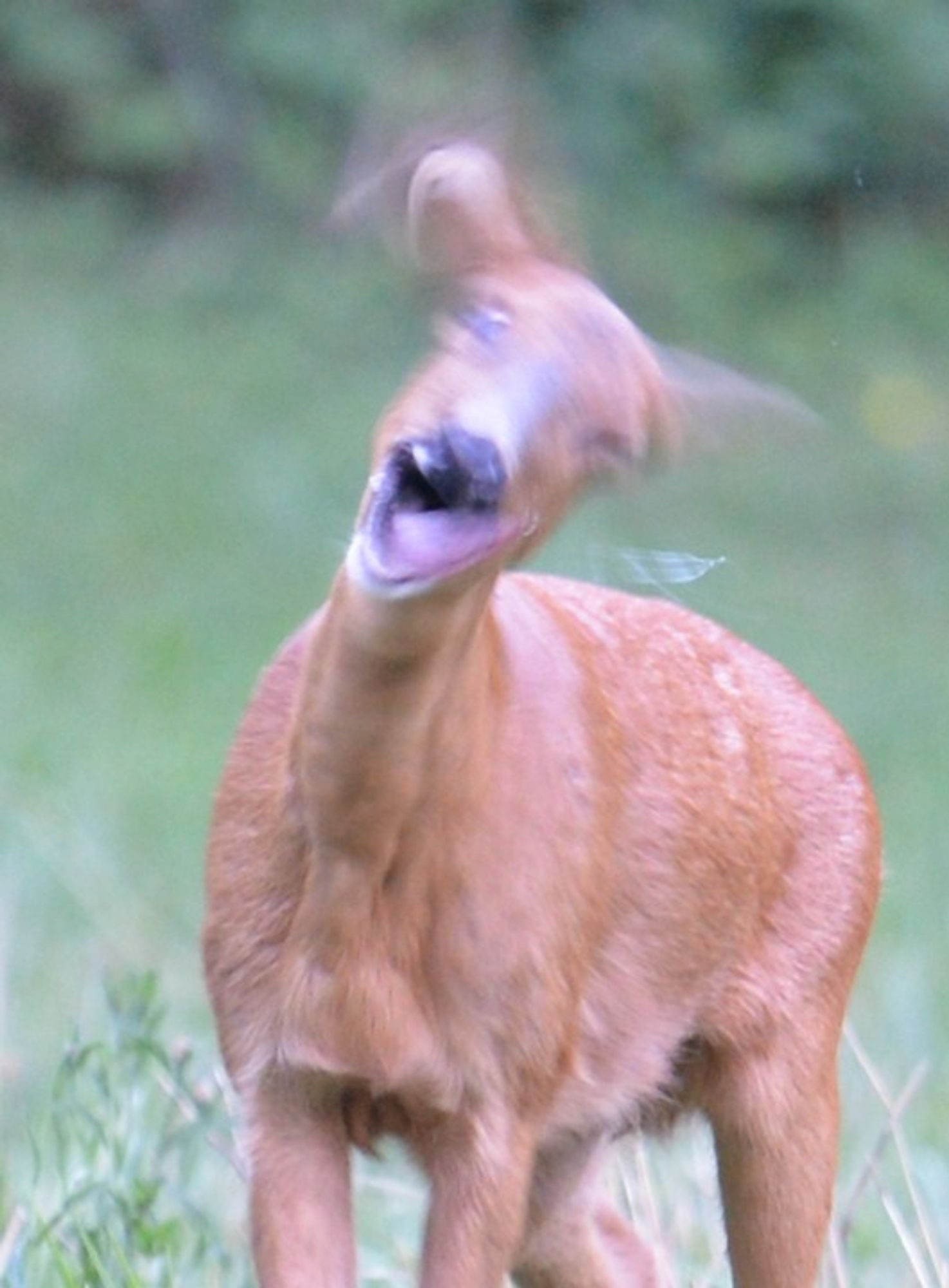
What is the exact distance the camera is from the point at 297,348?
1794 centimetres

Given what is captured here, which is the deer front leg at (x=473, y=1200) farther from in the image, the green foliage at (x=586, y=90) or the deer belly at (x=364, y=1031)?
the green foliage at (x=586, y=90)

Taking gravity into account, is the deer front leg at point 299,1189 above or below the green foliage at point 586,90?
above

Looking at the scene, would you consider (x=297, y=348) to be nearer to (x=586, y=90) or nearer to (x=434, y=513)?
(x=586, y=90)

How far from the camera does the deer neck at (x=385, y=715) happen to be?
4129mm

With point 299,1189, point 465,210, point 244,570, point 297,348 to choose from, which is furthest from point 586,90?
point 465,210

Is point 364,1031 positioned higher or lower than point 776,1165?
higher

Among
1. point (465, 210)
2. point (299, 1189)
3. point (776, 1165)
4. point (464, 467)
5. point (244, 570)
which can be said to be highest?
point (465, 210)

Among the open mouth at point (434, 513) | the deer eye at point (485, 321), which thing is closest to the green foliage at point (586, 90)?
the deer eye at point (485, 321)

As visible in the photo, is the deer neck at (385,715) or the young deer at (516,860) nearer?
the young deer at (516,860)

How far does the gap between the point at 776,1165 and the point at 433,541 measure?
157 centimetres

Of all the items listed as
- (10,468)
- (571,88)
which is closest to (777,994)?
(10,468)

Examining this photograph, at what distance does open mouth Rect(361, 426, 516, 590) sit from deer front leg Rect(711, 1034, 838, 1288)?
4.87ft

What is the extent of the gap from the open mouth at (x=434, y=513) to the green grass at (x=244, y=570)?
0.94 ft

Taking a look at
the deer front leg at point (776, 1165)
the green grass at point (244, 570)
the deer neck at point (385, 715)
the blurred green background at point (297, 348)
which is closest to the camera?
the deer neck at point (385, 715)
